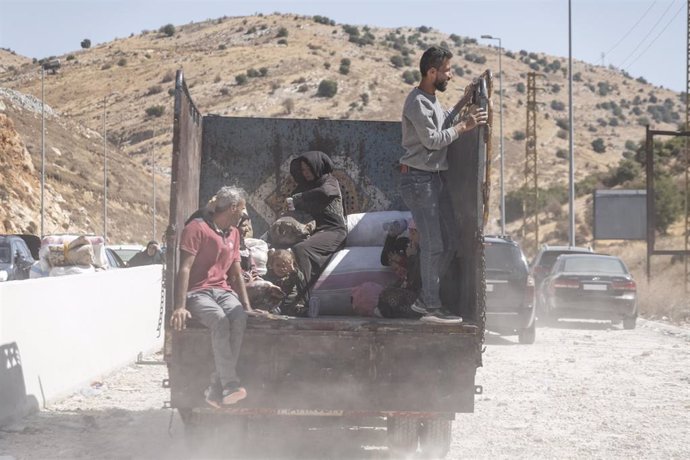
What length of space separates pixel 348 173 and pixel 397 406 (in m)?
3.98

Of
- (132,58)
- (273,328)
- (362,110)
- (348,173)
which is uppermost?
(132,58)

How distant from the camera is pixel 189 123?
7.88 meters

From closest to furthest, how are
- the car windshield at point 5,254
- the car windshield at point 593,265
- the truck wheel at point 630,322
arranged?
1. the car windshield at point 5,254
2. the truck wheel at point 630,322
3. the car windshield at point 593,265

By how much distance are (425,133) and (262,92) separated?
104381 mm

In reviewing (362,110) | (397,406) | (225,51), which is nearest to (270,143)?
(397,406)

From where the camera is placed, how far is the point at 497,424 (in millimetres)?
9656

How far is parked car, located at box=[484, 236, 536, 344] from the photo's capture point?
1797 cm

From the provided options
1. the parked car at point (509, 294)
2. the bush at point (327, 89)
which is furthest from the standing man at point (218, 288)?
the bush at point (327, 89)

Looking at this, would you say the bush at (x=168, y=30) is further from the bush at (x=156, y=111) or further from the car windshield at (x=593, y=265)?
the car windshield at (x=593, y=265)

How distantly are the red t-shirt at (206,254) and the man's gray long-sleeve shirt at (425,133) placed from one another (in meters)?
1.45

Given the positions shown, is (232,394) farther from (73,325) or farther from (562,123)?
(562,123)

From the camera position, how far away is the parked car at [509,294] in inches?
707

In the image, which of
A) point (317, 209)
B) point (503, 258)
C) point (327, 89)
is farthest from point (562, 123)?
point (317, 209)

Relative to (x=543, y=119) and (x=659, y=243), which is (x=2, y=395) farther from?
(x=543, y=119)
